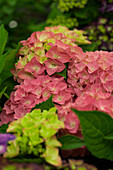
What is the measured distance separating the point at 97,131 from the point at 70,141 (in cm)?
9

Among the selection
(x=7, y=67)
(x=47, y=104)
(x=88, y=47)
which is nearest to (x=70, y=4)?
(x=88, y=47)

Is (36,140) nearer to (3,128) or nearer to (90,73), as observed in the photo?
(3,128)

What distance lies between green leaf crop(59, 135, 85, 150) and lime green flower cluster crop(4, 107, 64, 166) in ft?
0.17

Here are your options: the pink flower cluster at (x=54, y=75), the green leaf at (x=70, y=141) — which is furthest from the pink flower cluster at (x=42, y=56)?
the green leaf at (x=70, y=141)

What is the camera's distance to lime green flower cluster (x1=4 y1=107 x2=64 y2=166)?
741 mm

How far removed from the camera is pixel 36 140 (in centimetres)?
75

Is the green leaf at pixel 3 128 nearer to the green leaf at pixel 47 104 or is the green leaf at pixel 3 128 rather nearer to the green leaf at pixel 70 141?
the green leaf at pixel 47 104

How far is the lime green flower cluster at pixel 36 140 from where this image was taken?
74cm

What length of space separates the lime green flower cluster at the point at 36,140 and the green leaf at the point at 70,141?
5cm

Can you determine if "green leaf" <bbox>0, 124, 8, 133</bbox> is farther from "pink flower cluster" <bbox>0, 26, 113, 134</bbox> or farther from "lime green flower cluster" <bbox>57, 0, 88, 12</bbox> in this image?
"lime green flower cluster" <bbox>57, 0, 88, 12</bbox>

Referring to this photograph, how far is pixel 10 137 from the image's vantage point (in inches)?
30.5

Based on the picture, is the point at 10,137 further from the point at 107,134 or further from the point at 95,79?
the point at 95,79

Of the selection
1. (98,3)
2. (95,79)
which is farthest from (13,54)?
(98,3)

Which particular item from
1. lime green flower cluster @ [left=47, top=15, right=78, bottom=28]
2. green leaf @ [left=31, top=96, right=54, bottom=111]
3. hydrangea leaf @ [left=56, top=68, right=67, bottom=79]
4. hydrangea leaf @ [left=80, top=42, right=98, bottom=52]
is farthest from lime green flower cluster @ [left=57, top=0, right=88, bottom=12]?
green leaf @ [left=31, top=96, right=54, bottom=111]
